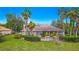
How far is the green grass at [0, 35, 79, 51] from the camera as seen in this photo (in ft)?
8.89

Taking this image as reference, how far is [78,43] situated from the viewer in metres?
2.72

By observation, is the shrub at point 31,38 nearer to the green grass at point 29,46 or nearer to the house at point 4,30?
the green grass at point 29,46

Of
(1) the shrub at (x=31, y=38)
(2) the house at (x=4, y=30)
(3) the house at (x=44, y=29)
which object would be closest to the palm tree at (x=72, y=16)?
(3) the house at (x=44, y=29)

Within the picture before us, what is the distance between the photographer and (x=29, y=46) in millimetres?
2719

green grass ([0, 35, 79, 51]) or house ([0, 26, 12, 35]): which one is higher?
house ([0, 26, 12, 35])

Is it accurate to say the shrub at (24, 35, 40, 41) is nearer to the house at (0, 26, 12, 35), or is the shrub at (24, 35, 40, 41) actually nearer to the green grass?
the green grass

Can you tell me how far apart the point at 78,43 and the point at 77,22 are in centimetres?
24

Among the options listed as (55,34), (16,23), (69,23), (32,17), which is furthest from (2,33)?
(69,23)

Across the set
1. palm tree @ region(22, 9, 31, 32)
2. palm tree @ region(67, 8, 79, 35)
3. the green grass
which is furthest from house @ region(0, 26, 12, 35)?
palm tree @ region(67, 8, 79, 35)

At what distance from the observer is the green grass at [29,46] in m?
2.71

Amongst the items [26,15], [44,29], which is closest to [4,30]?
[26,15]

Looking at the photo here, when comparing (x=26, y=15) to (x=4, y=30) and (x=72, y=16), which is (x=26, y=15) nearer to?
(x=4, y=30)

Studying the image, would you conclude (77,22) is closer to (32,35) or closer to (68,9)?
(68,9)
